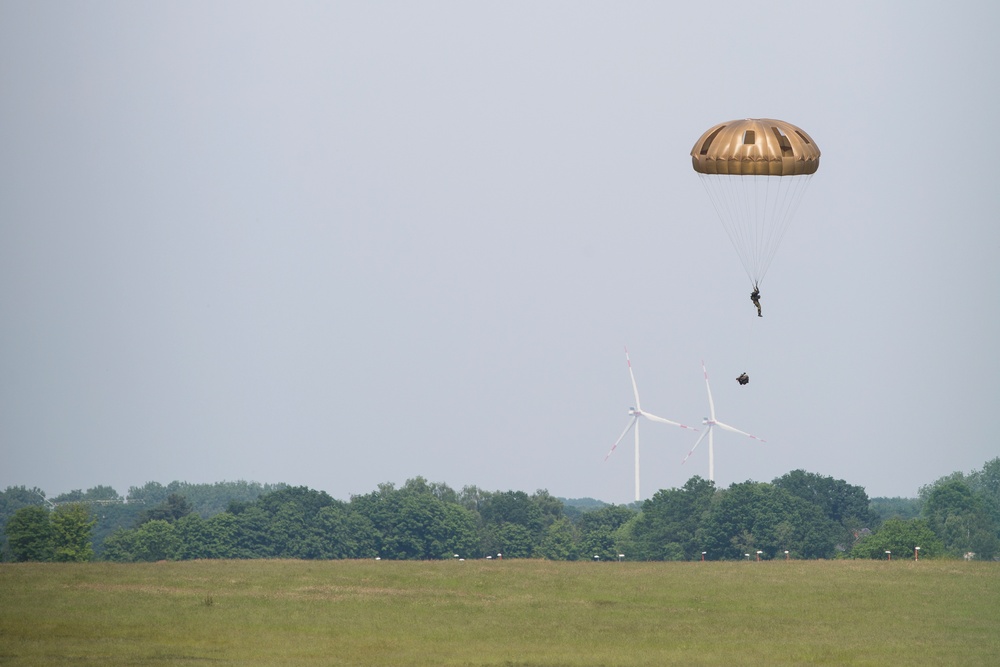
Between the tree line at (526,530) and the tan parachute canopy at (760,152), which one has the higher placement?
the tan parachute canopy at (760,152)

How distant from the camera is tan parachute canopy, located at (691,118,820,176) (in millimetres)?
62375

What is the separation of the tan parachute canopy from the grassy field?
18.8 meters

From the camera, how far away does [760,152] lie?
62.3 m

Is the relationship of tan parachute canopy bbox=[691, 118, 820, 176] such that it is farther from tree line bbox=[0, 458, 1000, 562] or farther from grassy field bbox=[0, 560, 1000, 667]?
tree line bbox=[0, 458, 1000, 562]

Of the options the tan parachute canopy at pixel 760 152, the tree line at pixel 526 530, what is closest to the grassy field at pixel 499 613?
the tan parachute canopy at pixel 760 152

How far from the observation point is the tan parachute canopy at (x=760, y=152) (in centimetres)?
6238

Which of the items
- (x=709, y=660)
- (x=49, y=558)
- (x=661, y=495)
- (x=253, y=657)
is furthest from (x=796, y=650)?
(x=661, y=495)

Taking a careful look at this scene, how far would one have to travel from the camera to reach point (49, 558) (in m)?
127

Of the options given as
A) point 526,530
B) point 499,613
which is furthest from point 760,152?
point 526,530

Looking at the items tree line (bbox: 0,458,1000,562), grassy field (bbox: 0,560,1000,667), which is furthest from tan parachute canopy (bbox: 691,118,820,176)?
tree line (bbox: 0,458,1000,562)

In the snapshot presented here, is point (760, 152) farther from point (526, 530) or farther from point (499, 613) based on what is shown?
point (526, 530)

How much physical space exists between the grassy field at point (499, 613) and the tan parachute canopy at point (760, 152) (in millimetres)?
18820

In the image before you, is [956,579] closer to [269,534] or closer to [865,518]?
[269,534]

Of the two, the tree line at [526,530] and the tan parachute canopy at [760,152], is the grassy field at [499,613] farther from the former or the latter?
the tree line at [526,530]
